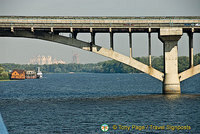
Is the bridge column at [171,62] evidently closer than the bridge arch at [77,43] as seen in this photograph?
No

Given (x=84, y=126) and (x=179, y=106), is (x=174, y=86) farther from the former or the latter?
(x=84, y=126)

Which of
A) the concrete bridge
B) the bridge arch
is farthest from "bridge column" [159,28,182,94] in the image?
the bridge arch

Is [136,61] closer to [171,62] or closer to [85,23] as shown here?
[171,62]

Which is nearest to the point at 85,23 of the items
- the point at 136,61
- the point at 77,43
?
the point at 77,43

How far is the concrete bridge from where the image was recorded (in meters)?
66.9

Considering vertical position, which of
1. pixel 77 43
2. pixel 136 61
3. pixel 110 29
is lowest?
pixel 136 61

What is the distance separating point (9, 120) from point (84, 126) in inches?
397

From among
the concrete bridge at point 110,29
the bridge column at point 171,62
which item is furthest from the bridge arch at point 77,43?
the bridge column at point 171,62

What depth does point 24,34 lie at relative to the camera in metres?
67.7

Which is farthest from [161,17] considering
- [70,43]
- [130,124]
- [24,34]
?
[130,124]

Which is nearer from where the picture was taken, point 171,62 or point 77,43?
point 77,43

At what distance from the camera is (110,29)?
220 feet

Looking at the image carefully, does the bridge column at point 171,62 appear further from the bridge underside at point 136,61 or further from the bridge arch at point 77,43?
the bridge arch at point 77,43

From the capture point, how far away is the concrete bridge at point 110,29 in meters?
66.9
